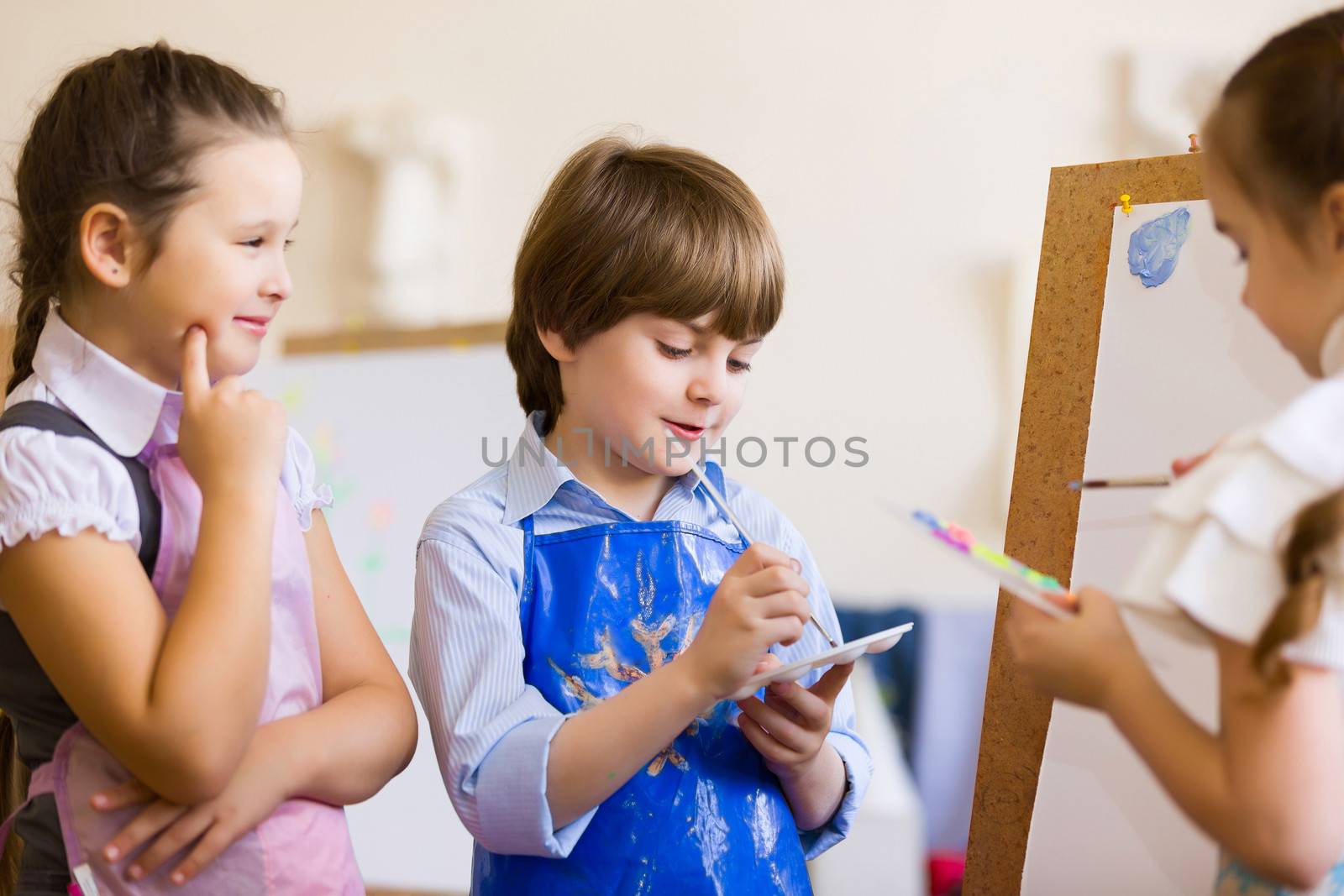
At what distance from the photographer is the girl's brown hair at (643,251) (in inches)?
46.8

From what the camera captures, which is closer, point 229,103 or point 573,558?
point 229,103

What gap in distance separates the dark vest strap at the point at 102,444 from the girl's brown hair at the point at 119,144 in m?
0.12

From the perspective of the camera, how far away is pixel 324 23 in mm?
2566

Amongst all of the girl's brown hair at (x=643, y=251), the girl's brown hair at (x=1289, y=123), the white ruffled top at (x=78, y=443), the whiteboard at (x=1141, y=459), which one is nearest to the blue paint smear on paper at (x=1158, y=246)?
the whiteboard at (x=1141, y=459)

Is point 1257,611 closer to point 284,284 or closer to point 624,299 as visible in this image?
point 624,299

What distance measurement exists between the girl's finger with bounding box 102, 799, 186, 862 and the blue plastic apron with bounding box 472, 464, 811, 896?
13.1 inches

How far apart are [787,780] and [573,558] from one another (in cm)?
31

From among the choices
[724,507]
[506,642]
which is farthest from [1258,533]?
[506,642]

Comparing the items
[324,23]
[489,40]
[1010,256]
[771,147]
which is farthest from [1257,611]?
[324,23]

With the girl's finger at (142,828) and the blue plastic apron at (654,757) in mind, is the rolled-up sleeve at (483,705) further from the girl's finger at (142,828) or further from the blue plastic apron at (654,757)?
the girl's finger at (142,828)

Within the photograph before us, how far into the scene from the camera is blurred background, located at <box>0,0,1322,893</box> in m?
2.27

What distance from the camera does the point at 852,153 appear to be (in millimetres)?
2350

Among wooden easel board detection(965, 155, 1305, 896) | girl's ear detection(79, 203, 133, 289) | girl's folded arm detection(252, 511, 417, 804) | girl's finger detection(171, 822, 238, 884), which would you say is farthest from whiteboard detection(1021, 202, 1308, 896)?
girl's ear detection(79, 203, 133, 289)

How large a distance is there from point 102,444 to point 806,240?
1.67 m
